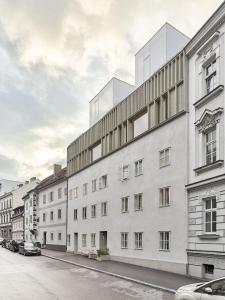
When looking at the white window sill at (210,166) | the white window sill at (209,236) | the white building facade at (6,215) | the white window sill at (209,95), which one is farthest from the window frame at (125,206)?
the white building facade at (6,215)

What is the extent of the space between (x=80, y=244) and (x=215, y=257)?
949 inches

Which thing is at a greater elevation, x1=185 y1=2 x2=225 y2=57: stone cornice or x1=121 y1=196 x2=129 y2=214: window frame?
x1=185 y1=2 x2=225 y2=57: stone cornice

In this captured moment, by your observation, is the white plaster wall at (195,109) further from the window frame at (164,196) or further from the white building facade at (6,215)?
the white building facade at (6,215)

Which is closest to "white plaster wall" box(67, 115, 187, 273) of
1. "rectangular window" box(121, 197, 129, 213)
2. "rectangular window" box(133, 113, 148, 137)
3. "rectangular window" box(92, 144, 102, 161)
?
"rectangular window" box(121, 197, 129, 213)

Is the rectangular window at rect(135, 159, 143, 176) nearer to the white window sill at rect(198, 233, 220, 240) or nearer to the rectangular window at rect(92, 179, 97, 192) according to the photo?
the white window sill at rect(198, 233, 220, 240)

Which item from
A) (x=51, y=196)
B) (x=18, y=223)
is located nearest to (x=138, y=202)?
(x=51, y=196)

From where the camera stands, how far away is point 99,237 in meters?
37.2

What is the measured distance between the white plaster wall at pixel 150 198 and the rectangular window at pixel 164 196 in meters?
0.30

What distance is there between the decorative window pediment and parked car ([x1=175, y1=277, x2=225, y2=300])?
11341mm

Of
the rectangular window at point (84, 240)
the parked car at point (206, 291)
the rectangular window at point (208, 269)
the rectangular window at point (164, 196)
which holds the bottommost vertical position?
the rectangular window at point (84, 240)

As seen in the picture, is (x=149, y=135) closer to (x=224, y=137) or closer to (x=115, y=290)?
(x=224, y=137)

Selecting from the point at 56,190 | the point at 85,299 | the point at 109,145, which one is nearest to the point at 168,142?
the point at 109,145

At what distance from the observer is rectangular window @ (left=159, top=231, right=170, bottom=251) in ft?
84.0

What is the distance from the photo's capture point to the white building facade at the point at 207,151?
2020 cm
